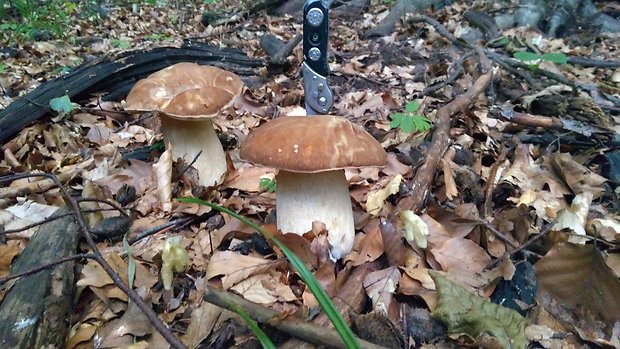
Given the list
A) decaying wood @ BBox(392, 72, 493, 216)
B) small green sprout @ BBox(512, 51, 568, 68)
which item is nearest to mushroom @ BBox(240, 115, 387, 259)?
decaying wood @ BBox(392, 72, 493, 216)

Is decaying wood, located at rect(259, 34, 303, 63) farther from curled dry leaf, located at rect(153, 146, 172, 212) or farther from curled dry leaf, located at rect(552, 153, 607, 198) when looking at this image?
curled dry leaf, located at rect(552, 153, 607, 198)

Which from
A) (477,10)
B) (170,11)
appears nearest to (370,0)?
(477,10)

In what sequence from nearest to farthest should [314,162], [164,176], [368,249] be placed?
[314,162] < [368,249] < [164,176]

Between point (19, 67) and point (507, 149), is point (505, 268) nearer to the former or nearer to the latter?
point (507, 149)

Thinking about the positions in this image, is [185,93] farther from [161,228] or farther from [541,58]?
[541,58]

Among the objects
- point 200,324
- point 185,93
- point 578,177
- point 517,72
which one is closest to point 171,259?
point 200,324

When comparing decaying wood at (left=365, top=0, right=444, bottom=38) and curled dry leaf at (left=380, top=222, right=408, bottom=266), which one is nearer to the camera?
curled dry leaf at (left=380, top=222, right=408, bottom=266)

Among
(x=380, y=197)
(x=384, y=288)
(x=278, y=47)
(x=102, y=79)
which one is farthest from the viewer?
(x=278, y=47)
